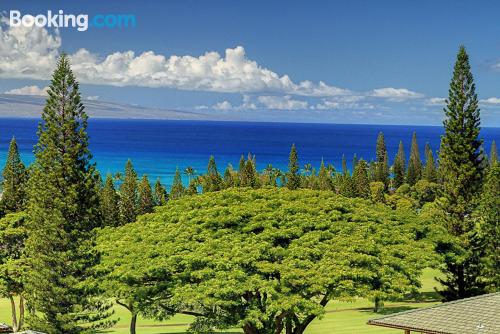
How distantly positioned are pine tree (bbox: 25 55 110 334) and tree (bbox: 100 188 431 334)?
4.46ft

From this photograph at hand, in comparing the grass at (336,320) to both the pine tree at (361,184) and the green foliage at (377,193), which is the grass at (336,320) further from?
the green foliage at (377,193)

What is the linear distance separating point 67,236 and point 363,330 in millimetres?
12684


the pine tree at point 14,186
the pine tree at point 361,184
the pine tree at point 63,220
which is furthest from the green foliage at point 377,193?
the pine tree at point 63,220

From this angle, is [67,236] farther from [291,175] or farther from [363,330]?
[291,175]

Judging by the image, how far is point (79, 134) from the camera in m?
24.8

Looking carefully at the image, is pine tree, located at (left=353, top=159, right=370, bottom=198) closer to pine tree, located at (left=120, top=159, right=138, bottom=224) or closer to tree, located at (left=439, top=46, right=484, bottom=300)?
pine tree, located at (left=120, top=159, right=138, bottom=224)

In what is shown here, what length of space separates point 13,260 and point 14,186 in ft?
53.4

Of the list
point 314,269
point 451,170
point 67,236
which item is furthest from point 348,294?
point 451,170

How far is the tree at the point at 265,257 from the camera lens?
728 inches

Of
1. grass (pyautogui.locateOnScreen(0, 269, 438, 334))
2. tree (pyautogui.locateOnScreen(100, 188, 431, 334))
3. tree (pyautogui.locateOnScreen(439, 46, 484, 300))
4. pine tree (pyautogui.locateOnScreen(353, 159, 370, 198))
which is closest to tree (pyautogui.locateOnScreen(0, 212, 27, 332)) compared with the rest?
grass (pyautogui.locateOnScreen(0, 269, 438, 334))

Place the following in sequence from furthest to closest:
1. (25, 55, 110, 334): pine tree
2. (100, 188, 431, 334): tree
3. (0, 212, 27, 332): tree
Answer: (0, 212, 27, 332): tree, (25, 55, 110, 334): pine tree, (100, 188, 431, 334): tree

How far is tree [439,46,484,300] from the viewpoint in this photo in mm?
30984

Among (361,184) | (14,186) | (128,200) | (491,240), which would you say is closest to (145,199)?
(128,200)

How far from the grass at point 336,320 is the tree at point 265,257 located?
5247mm
